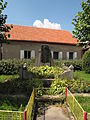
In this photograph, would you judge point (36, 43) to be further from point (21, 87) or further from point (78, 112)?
point (78, 112)

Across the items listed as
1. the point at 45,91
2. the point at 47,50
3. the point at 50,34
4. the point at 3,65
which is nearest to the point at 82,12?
the point at 47,50

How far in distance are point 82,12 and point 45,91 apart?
6.59m

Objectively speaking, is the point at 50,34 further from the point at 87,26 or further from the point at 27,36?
the point at 87,26

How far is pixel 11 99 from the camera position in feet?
24.9

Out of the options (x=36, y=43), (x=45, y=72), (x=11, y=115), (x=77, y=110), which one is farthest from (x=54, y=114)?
(x=36, y=43)

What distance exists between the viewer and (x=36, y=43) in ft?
73.8

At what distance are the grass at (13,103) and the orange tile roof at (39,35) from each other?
14.5 m

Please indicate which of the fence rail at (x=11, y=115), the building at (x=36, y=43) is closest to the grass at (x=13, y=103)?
the fence rail at (x=11, y=115)

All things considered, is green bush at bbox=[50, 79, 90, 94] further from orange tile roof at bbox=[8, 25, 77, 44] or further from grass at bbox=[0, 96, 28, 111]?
orange tile roof at bbox=[8, 25, 77, 44]

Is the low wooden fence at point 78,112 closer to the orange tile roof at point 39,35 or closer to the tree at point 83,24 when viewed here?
the tree at point 83,24

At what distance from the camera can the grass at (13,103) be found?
21.1 ft

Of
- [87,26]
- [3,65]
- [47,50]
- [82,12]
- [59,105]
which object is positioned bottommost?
[59,105]

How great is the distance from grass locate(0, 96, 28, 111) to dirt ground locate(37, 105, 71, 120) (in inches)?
37.5

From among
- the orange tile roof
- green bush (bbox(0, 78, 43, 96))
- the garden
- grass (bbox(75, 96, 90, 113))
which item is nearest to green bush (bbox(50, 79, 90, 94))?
the garden
